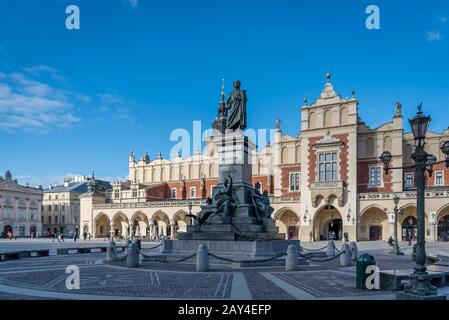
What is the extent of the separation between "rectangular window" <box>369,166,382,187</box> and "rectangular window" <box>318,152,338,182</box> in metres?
3.65

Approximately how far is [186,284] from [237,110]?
1199 centimetres

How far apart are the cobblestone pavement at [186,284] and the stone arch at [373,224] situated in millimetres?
31132

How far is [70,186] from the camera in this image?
325 feet

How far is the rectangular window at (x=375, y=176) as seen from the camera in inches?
1863

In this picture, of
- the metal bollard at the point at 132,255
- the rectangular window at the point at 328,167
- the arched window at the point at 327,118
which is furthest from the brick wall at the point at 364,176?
the metal bollard at the point at 132,255

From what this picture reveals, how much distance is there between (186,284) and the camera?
1241 cm

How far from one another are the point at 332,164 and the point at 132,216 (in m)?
28.3

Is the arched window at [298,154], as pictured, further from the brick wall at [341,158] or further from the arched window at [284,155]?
the brick wall at [341,158]

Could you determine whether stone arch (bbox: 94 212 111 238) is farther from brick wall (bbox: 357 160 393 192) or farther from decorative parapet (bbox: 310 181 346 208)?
brick wall (bbox: 357 160 393 192)

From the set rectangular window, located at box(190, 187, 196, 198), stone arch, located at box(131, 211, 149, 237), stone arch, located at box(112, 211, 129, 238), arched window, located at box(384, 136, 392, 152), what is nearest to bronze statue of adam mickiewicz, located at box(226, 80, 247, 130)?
arched window, located at box(384, 136, 392, 152)

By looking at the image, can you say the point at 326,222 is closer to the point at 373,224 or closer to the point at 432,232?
the point at 373,224

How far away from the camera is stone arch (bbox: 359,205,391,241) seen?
46.1m

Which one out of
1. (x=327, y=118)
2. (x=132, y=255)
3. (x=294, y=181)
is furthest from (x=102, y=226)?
(x=132, y=255)
